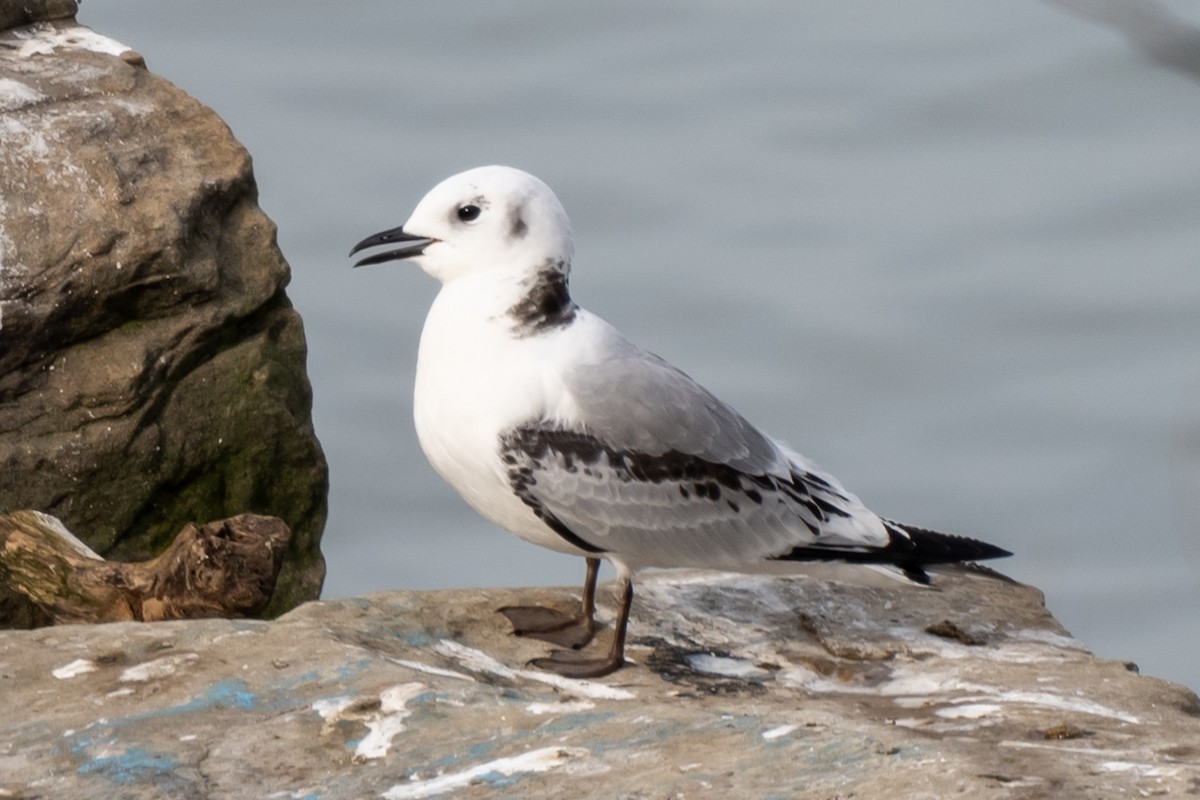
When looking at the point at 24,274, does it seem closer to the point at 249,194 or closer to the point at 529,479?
the point at 249,194

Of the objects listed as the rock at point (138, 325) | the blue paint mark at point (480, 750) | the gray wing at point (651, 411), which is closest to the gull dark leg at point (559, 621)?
the gray wing at point (651, 411)

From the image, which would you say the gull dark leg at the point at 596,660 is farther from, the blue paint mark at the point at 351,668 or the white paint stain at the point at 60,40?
the white paint stain at the point at 60,40

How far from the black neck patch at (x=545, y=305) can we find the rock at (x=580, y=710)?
2.99ft

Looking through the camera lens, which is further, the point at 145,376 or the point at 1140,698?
the point at 145,376

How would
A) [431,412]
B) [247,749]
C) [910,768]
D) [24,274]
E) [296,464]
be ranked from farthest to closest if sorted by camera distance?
[296,464] < [24,274] < [431,412] < [247,749] < [910,768]

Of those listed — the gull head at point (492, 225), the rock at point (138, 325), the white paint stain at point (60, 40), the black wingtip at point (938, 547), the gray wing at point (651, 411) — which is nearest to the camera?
the gray wing at point (651, 411)

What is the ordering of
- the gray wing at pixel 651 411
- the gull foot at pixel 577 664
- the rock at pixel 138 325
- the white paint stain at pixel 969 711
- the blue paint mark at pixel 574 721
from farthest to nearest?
1. the rock at pixel 138 325
2. the gray wing at pixel 651 411
3. the gull foot at pixel 577 664
4. the white paint stain at pixel 969 711
5. the blue paint mark at pixel 574 721

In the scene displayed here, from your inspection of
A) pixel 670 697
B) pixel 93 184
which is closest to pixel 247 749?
pixel 670 697

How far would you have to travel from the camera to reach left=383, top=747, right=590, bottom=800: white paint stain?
11.8ft

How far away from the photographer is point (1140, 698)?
191 inches

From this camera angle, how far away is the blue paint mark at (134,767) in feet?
12.1

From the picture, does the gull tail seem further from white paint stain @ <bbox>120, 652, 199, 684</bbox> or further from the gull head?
white paint stain @ <bbox>120, 652, 199, 684</bbox>

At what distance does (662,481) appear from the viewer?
5035 millimetres

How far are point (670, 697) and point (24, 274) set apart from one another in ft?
8.93
